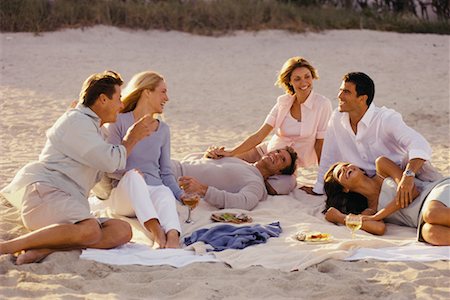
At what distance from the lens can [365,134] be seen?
259 inches

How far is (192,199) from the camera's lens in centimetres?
584

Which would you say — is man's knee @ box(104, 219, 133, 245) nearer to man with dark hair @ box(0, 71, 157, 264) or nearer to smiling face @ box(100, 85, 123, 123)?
man with dark hair @ box(0, 71, 157, 264)

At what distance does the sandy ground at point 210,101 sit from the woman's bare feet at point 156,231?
1.67ft

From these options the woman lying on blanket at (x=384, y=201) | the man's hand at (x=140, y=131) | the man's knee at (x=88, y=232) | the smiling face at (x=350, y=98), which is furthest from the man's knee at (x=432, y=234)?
the man's knee at (x=88, y=232)

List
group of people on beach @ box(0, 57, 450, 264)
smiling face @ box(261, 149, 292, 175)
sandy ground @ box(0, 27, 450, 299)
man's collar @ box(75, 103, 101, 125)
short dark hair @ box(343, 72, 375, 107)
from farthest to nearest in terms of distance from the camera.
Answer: smiling face @ box(261, 149, 292, 175) < short dark hair @ box(343, 72, 375, 107) < man's collar @ box(75, 103, 101, 125) < group of people on beach @ box(0, 57, 450, 264) < sandy ground @ box(0, 27, 450, 299)

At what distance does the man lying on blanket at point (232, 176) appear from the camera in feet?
21.6

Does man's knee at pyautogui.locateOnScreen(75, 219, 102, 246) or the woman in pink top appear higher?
the woman in pink top

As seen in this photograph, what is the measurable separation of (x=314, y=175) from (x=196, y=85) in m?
6.22

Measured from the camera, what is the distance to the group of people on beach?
17.4 feet

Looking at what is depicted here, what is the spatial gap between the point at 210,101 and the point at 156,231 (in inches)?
294

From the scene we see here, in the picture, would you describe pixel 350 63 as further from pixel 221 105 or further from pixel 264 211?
pixel 264 211

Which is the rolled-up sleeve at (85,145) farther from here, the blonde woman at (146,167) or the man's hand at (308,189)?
the man's hand at (308,189)

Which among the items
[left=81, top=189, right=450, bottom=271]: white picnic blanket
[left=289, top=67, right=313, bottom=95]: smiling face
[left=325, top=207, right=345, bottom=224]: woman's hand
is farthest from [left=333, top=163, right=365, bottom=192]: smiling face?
[left=289, top=67, right=313, bottom=95]: smiling face

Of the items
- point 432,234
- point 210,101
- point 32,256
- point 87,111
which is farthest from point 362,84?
point 210,101
